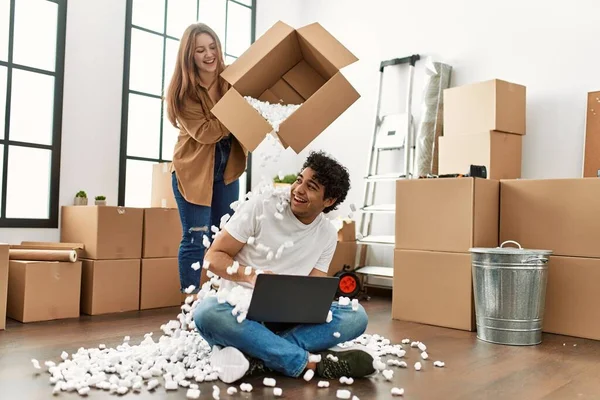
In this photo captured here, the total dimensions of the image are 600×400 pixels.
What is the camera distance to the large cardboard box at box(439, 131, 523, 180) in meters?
3.50

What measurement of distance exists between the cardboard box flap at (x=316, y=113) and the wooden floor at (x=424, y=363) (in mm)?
→ 849

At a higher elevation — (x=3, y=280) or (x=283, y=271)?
(x=283, y=271)

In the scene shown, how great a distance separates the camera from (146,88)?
14.0 ft

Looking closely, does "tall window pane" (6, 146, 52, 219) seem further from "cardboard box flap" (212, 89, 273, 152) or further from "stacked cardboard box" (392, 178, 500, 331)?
"stacked cardboard box" (392, 178, 500, 331)

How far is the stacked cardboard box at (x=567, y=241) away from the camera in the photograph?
2.83 metres

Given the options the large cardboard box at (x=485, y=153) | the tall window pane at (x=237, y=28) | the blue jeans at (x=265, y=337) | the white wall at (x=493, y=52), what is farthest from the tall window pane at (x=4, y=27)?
the large cardboard box at (x=485, y=153)

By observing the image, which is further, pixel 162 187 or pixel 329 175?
pixel 162 187

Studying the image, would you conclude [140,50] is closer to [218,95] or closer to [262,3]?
[262,3]

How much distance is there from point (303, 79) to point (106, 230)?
62.9 inches

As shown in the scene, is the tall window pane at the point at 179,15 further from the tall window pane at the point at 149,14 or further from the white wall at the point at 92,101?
the white wall at the point at 92,101

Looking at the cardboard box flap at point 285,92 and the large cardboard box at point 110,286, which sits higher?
the cardboard box flap at point 285,92

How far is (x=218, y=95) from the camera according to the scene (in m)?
2.59

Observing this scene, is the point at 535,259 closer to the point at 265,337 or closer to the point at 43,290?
the point at 265,337

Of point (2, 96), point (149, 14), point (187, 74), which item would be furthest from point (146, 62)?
point (187, 74)
